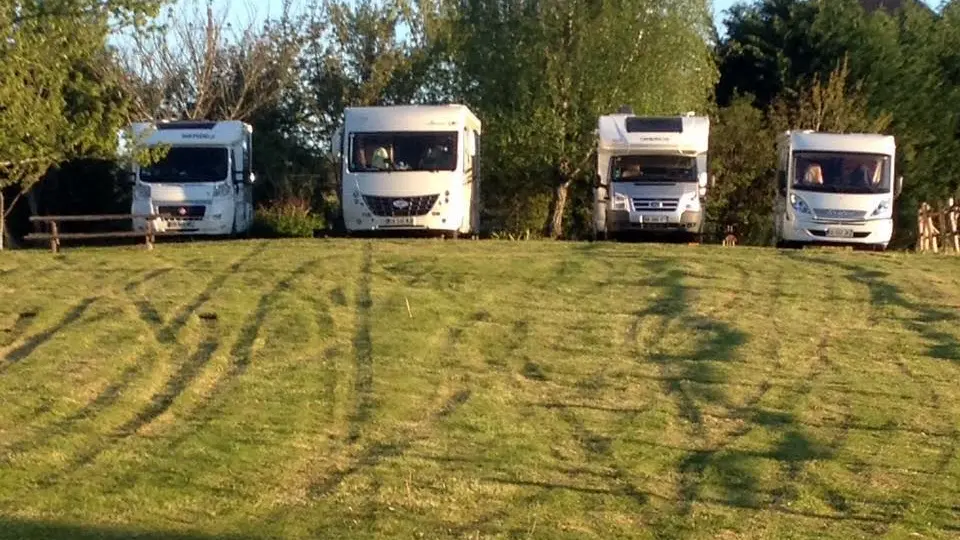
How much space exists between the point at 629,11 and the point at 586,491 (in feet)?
95.2

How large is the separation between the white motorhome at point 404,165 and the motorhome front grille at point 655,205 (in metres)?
3.80

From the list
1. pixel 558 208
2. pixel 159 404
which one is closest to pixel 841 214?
pixel 558 208

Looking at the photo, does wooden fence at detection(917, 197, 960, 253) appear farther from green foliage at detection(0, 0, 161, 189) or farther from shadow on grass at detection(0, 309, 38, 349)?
shadow on grass at detection(0, 309, 38, 349)

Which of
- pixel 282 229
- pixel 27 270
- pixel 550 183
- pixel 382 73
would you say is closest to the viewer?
pixel 27 270

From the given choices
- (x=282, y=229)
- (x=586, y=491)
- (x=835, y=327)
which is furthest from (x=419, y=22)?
(x=586, y=491)

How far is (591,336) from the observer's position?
1717cm

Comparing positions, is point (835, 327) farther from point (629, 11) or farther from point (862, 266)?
point (629, 11)

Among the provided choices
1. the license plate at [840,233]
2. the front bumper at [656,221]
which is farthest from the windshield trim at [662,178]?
the license plate at [840,233]

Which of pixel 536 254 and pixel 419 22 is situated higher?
pixel 419 22

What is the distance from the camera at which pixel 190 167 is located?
3052 centimetres

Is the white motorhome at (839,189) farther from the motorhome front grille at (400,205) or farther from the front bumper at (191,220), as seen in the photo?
the front bumper at (191,220)

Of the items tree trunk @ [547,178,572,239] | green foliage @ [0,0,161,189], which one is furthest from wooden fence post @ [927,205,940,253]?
green foliage @ [0,0,161,189]

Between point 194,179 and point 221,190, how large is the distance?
66 centimetres

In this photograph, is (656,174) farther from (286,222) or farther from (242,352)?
(242,352)
